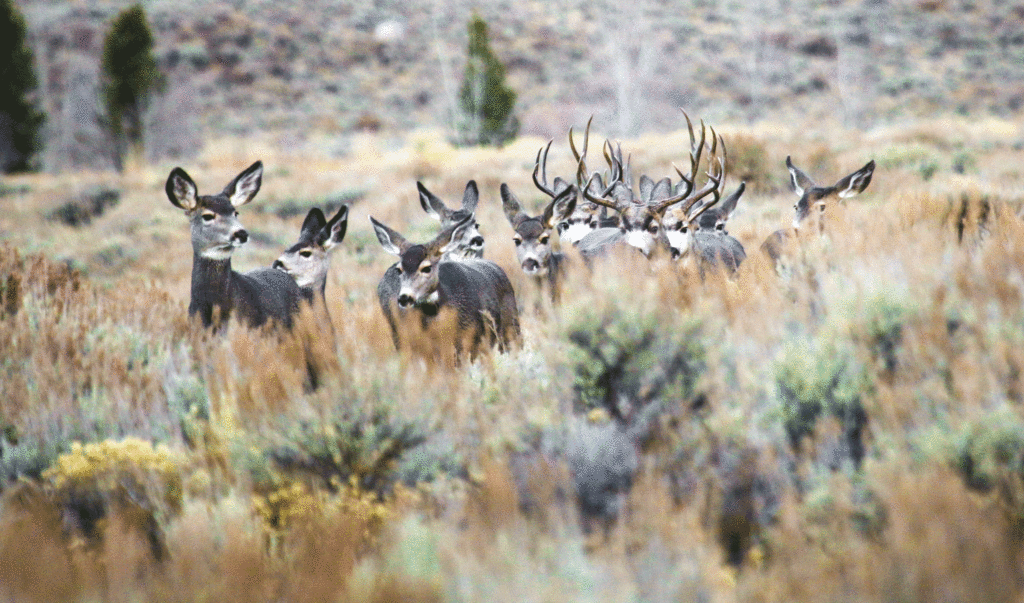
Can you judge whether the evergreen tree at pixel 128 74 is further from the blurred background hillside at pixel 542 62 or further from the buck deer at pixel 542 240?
the buck deer at pixel 542 240

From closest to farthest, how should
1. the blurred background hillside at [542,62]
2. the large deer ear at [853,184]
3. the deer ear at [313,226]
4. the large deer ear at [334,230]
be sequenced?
1. the large deer ear at [334,230]
2. the deer ear at [313,226]
3. the large deer ear at [853,184]
4. the blurred background hillside at [542,62]

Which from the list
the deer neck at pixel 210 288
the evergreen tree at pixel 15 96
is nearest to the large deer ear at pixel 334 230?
the deer neck at pixel 210 288

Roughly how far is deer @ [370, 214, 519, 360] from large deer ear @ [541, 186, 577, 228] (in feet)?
4.34

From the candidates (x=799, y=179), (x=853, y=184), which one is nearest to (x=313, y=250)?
(x=853, y=184)

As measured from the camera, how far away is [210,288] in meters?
5.92

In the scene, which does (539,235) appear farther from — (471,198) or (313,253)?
Result: (313,253)

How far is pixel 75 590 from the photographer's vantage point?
236cm

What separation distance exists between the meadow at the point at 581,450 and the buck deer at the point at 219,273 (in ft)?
1.13

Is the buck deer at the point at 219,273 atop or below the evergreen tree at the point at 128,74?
below

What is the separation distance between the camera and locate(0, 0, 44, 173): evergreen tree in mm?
26641

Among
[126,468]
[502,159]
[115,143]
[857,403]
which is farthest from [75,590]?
[115,143]

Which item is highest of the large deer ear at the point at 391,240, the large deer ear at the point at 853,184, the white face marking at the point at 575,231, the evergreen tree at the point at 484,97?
the evergreen tree at the point at 484,97

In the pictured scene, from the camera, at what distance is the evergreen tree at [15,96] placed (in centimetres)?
2664

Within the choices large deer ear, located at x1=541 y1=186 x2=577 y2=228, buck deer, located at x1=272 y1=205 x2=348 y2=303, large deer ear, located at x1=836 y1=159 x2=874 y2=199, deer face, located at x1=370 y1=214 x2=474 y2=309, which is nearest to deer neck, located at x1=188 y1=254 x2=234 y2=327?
buck deer, located at x1=272 y1=205 x2=348 y2=303
